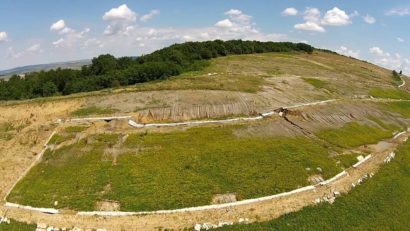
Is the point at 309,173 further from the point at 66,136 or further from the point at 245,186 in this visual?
the point at 66,136

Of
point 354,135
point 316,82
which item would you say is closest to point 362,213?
point 354,135

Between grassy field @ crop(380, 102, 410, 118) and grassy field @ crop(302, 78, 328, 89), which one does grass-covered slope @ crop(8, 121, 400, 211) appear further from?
grassy field @ crop(380, 102, 410, 118)

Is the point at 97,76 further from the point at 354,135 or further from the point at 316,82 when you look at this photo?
the point at 354,135

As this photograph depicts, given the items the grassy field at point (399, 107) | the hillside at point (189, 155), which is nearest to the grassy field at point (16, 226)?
the hillside at point (189, 155)

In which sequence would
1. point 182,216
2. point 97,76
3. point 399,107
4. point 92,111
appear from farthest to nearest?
1. point 399,107
2. point 97,76
3. point 92,111
4. point 182,216

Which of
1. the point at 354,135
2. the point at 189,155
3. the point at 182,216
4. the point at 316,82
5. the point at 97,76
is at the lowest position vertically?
the point at 182,216

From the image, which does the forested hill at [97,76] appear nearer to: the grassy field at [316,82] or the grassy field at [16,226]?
the grassy field at [316,82]
